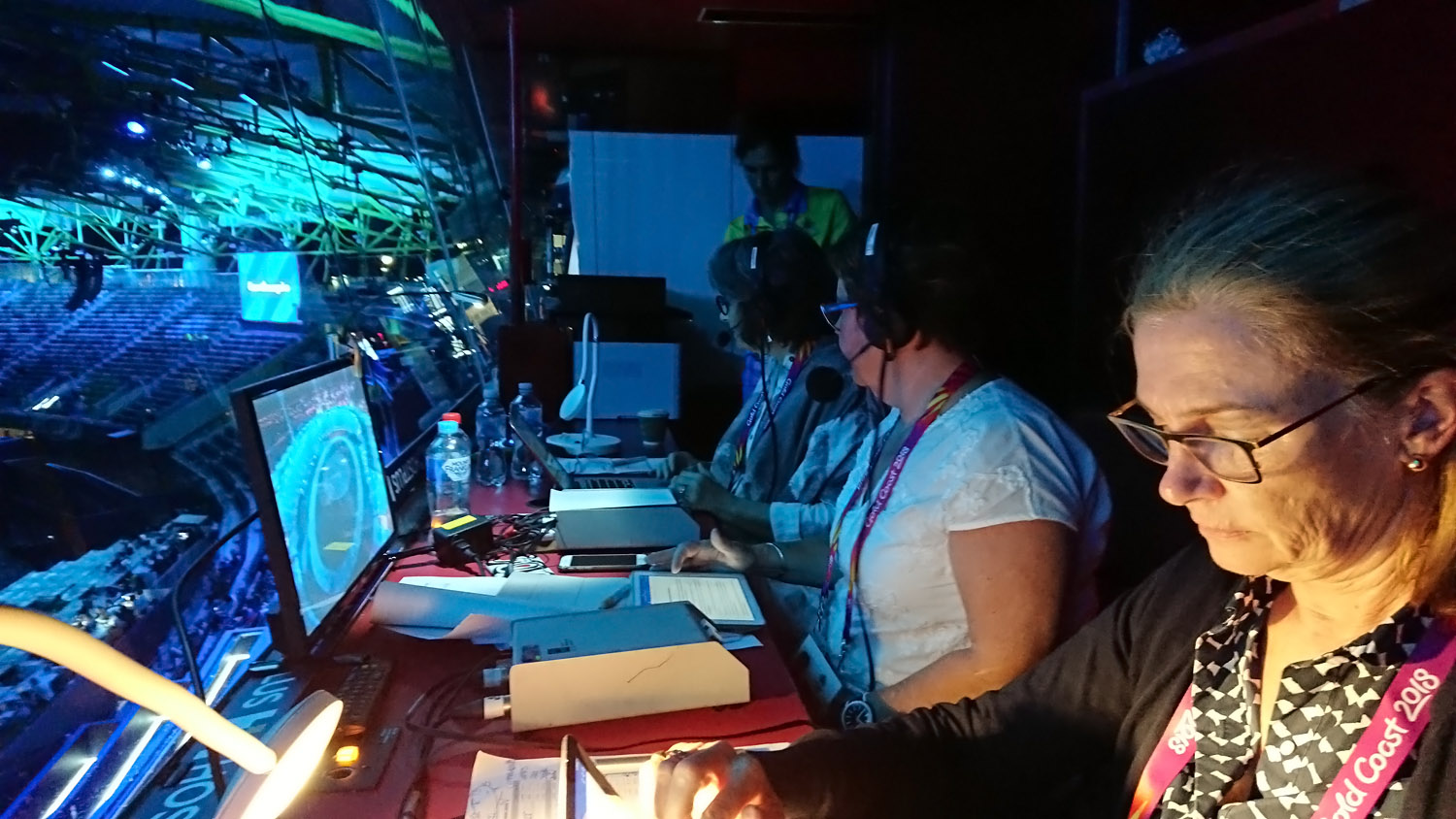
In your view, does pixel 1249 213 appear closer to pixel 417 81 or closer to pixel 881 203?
pixel 881 203

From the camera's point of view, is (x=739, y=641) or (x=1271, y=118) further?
(x=1271, y=118)

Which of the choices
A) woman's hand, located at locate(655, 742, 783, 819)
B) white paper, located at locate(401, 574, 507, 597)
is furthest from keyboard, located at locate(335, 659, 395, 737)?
woman's hand, located at locate(655, 742, 783, 819)

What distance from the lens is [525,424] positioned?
2.73 m

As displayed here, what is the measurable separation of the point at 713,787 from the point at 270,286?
138 centimetres

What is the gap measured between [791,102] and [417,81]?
60.4 inches

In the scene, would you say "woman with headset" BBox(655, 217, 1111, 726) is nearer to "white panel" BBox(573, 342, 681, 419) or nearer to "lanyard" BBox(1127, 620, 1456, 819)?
"lanyard" BBox(1127, 620, 1456, 819)

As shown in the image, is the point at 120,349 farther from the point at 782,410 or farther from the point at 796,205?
the point at 796,205

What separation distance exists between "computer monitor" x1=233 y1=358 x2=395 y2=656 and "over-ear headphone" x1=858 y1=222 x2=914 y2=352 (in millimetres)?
810

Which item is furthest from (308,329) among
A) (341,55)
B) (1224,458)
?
(1224,458)

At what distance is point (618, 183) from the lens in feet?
12.9

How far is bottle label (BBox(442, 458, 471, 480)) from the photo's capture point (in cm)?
216

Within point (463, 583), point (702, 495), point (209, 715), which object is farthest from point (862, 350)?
point (209, 715)

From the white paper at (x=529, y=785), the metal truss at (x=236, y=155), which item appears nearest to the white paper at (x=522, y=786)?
the white paper at (x=529, y=785)

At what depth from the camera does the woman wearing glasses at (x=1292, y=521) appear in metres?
0.76
